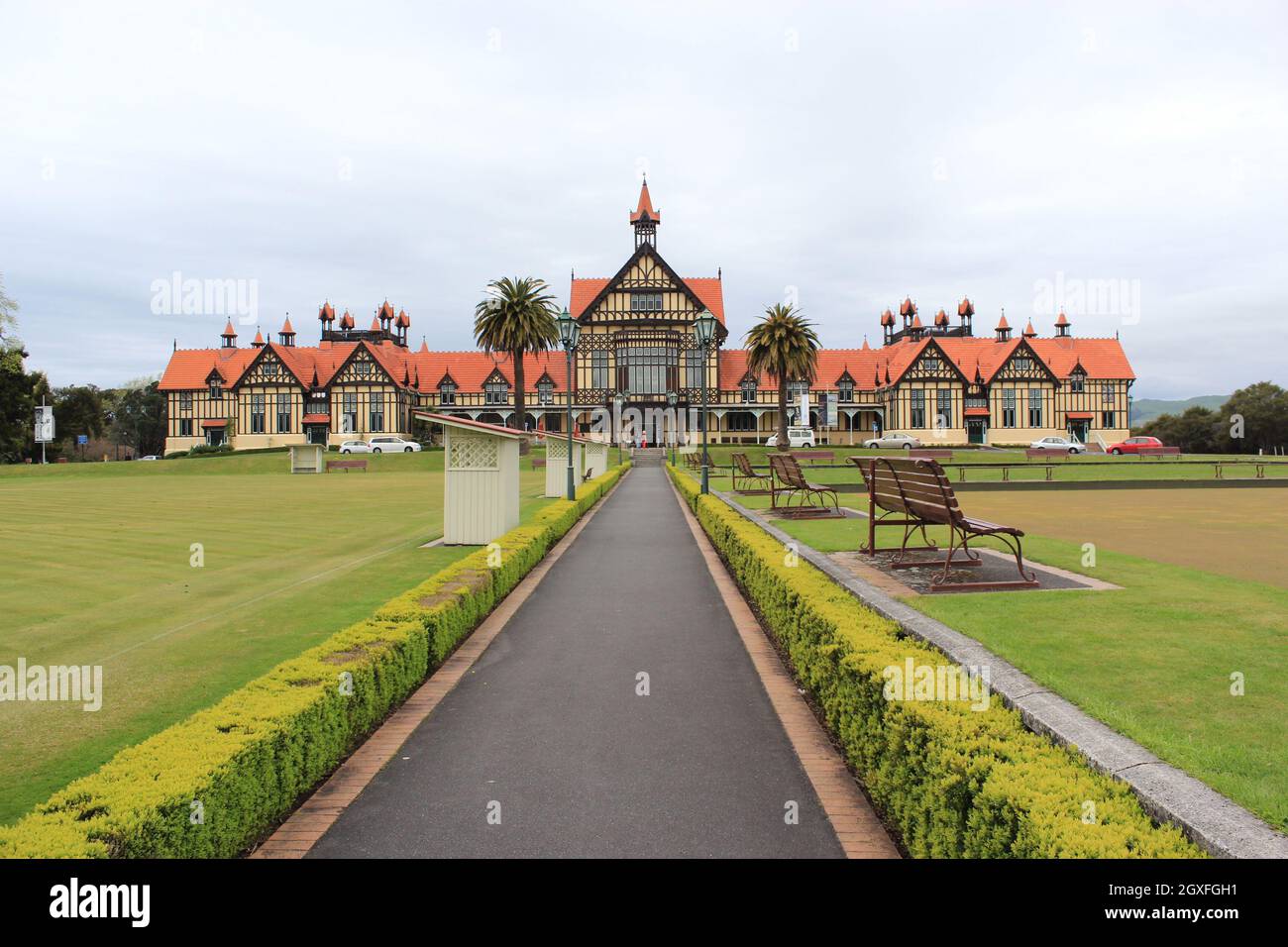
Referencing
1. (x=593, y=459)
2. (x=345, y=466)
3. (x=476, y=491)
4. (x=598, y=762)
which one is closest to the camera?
(x=598, y=762)

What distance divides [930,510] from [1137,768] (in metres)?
5.52

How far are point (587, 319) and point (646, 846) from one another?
6427 centimetres

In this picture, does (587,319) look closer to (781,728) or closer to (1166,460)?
(1166,460)

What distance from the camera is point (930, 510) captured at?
27.9 feet

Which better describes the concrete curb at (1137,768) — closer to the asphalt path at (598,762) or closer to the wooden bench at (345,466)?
the asphalt path at (598,762)

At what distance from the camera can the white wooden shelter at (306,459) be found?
48.8 m

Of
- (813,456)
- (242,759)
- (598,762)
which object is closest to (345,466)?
(813,456)

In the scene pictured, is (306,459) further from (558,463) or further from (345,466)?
(558,463)

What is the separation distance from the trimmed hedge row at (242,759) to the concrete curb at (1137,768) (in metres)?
3.72

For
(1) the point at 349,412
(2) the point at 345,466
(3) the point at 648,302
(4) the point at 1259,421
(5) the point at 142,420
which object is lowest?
(2) the point at 345,466

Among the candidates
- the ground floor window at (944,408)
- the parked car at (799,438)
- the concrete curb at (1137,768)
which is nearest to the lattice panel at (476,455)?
the concrete curb at (1137,768)

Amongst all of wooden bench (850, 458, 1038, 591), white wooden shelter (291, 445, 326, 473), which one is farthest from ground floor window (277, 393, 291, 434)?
→ wooden bench (850, 458, 1038, 591)
